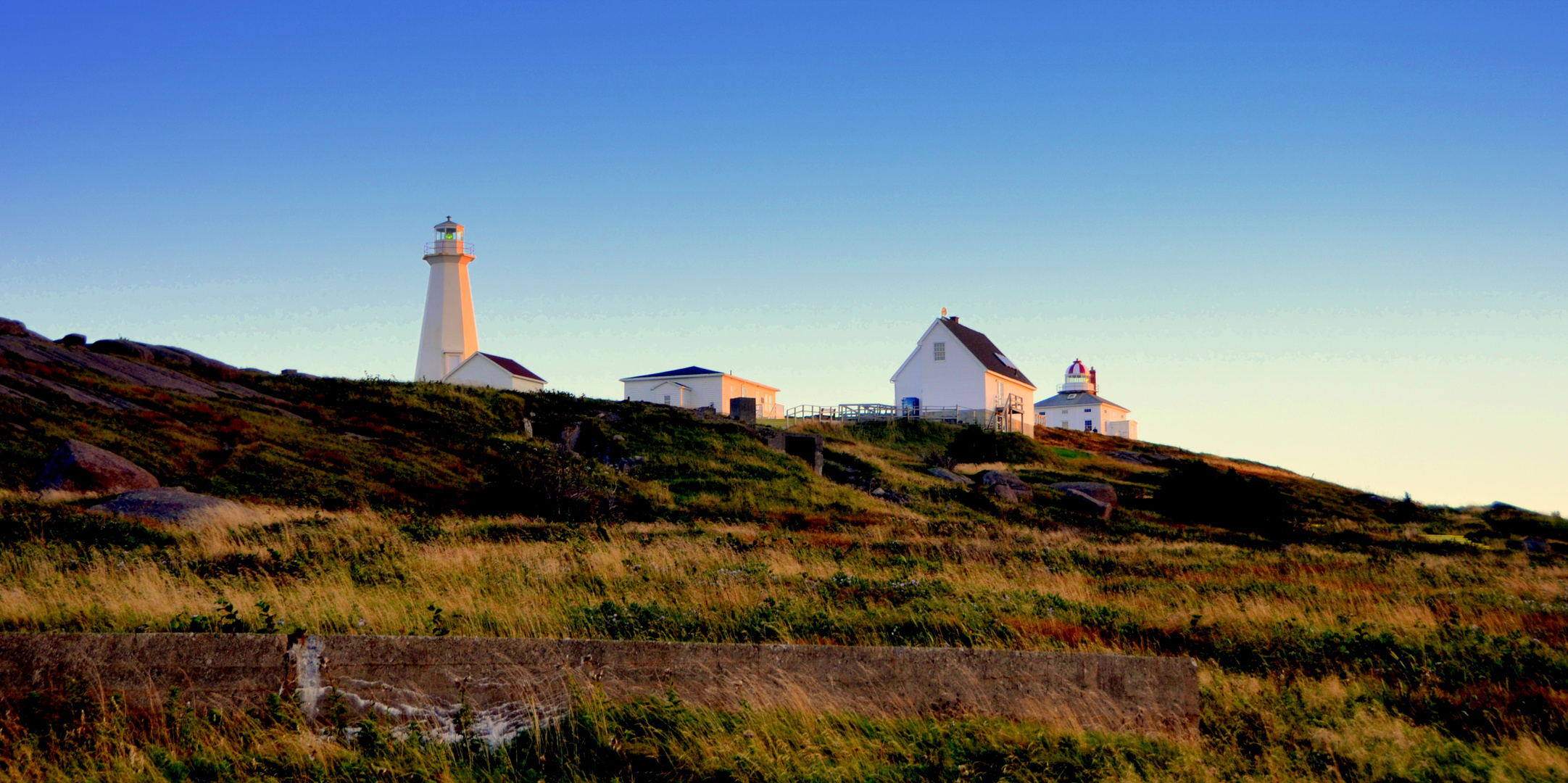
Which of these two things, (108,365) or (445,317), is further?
(445,317)

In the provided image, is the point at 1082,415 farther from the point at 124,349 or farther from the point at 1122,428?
the point at 124,349

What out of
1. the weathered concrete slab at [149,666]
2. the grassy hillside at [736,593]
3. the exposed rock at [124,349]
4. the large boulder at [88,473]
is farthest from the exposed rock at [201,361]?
the weathered concrete slab at [149,666]

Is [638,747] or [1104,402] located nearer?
[638,747]

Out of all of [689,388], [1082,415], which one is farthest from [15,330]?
[1082,415]

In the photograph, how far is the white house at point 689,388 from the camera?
5831 centimetres

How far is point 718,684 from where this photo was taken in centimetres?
665

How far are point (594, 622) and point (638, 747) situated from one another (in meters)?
3.01

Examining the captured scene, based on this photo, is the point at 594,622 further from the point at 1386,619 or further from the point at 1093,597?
the point at 1386,619

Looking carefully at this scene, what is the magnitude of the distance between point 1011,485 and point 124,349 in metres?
33.5

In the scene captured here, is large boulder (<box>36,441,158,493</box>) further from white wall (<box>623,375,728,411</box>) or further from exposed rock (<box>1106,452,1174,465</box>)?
exposed rock (<box>1106,452,1174,465</box>)

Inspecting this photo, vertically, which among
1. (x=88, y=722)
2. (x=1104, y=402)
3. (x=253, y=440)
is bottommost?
(x=88, y=722)

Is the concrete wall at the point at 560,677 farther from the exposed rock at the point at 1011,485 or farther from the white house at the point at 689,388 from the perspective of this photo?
the white house at the point at 689,388

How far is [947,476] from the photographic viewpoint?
38625 millimetres

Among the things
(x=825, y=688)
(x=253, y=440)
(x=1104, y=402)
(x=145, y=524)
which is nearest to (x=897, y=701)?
(x=825, y=688)
